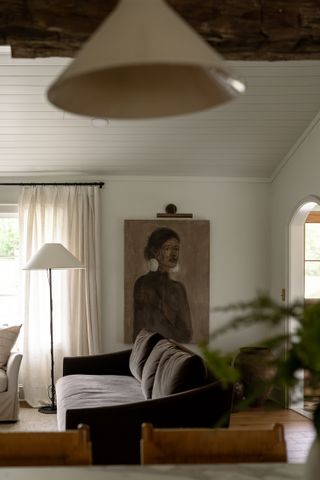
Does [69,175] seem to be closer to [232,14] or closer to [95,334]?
[95,334]

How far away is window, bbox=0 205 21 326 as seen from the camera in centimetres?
745

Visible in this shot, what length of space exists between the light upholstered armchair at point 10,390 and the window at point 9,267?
108 cm

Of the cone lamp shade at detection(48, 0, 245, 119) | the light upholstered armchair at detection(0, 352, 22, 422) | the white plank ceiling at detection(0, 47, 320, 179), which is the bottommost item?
the light upholstered armchair at detection(0, 352, 22, 422)

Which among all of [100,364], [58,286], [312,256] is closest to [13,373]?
[100,364]

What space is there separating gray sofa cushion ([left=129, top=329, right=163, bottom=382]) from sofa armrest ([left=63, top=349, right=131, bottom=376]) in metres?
0.31

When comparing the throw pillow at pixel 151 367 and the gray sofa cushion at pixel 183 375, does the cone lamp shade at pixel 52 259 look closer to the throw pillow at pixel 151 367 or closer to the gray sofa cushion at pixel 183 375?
the throw pillow at pixel 151 367

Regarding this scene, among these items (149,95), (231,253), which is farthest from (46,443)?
(231,253)

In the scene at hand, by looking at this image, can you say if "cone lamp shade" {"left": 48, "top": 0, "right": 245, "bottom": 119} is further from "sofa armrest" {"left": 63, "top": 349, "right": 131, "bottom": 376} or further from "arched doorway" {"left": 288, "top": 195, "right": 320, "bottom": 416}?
"arched doorway" {"left": 288, "top": 195, "right": 320, "bottom": 416}

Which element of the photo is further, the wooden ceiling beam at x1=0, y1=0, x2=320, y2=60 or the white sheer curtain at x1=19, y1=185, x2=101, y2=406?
the white sheer curtain at x1=19, y1=185, x2=101, y2=406

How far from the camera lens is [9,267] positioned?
7.51m

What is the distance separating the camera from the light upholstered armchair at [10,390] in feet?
20.8

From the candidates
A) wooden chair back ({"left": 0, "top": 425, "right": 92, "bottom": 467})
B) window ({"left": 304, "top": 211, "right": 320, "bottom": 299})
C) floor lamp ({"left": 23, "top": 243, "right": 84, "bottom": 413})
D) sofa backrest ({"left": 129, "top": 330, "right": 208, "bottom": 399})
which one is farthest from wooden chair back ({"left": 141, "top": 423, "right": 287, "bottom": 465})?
window ({"left": 304, "top": 211, "right": 320, "bottom": 299})

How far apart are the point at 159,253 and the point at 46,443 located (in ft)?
17.2

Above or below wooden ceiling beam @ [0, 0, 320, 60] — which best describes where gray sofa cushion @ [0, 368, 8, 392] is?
below
